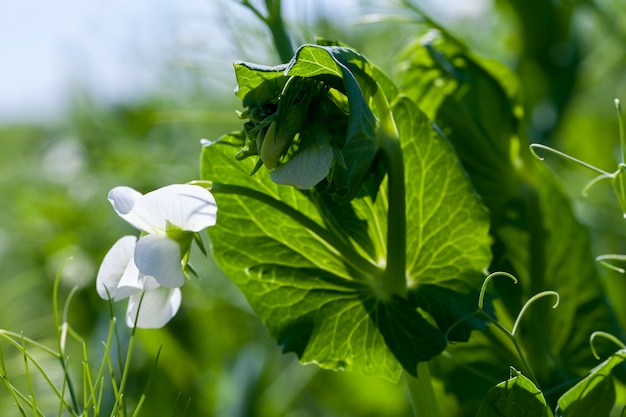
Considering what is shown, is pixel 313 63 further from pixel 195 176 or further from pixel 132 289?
pixel 195 176

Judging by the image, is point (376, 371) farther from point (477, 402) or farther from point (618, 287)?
Result: point (618, 287)

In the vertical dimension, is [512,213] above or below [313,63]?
below

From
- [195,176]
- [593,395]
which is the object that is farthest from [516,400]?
[195,176]

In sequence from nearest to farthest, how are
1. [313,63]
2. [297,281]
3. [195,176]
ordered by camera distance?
[313,63]
[297,281]
[195,176]

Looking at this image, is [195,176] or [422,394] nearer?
[422,394]

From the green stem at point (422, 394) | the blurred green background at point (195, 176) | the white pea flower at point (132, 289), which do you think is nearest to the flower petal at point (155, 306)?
the white pea flower at point (132, 289)

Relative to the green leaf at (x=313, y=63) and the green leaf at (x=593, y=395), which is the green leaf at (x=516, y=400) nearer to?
the green leaf at (x=593, y=395)

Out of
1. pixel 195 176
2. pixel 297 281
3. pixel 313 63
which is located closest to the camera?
pixel 313 63
